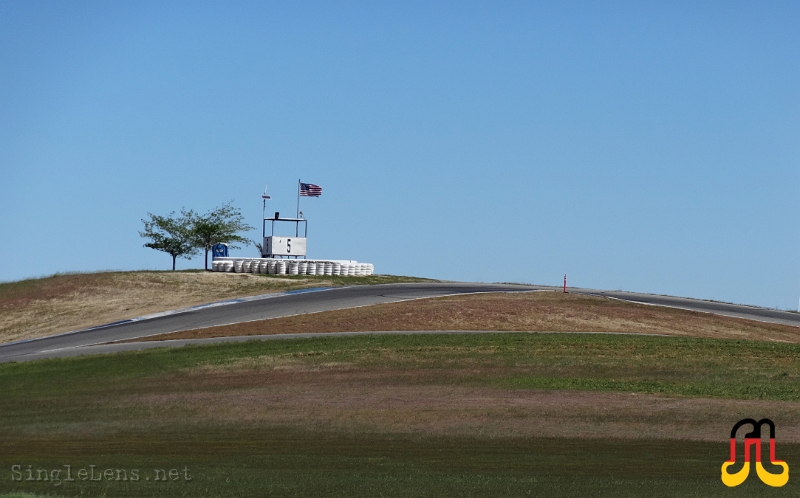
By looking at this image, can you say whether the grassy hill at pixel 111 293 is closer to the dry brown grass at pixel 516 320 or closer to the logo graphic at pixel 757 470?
the dry brown grass at pixel 516 320

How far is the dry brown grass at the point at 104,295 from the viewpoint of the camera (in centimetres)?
4394

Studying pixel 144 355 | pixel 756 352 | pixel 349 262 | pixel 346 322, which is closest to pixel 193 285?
pixel 349 262

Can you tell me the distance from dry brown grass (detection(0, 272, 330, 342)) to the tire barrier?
1922 millimetres

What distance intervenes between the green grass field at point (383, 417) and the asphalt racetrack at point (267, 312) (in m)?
4.16

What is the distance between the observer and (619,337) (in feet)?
113

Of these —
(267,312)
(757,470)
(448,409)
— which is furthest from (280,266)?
(757,470)

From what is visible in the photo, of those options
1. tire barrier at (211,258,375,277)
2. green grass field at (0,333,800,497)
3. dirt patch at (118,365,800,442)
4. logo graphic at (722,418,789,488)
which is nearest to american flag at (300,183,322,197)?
tire barrier at (211,258,375,277)

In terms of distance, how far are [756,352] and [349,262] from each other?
3350cm

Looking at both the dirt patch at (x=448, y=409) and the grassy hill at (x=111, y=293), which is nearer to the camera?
the dirt patch at (x=448, y=409)

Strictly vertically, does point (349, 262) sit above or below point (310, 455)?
above

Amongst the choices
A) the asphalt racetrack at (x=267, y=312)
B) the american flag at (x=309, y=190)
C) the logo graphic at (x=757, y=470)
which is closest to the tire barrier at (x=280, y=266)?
the american flag at (x=309, y=190)

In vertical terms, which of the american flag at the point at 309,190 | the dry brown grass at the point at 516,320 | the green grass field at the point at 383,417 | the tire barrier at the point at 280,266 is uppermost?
the american flag at the point at 309,190

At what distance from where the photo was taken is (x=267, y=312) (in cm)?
4175

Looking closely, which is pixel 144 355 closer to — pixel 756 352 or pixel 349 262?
pixel 756 352
